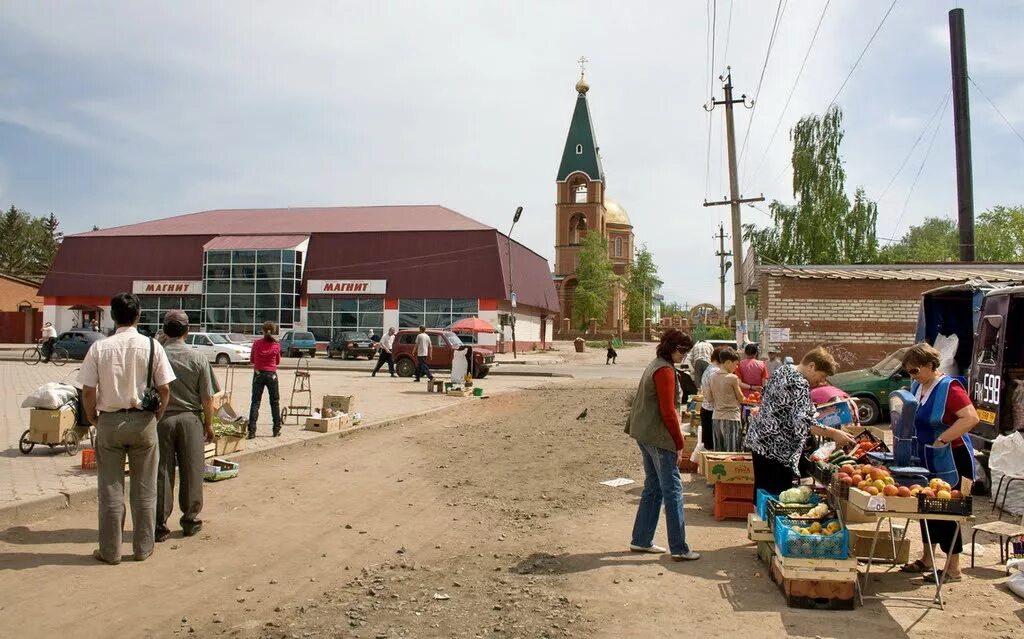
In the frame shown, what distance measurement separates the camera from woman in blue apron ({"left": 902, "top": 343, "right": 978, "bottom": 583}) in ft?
18.9

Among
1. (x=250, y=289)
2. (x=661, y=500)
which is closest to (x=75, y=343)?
(x=250, y=289)

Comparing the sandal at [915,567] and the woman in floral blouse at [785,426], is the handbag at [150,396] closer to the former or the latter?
the woman in floral blouse at [785,426]

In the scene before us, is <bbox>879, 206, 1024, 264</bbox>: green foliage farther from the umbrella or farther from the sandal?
the sandal

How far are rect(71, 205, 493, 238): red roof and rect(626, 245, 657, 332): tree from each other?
1459 inches

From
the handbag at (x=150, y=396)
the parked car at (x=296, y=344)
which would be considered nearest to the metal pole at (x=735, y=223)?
the handbag at (x=150, y=396)

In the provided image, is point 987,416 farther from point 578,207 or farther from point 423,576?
point 578,207

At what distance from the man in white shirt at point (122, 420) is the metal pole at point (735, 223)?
17298 millimetres

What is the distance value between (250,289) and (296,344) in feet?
29.3

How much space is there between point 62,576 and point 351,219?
154ft

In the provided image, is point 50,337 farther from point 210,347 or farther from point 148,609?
point 148,609

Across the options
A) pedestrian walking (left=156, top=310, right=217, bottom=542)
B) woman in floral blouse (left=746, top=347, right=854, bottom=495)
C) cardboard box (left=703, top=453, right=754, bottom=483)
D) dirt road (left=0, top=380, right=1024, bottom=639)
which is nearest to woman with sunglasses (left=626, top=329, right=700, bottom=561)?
dirt road (left=0, top=380, right=1024, bottom=639)

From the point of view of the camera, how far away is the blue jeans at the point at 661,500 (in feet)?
20.3

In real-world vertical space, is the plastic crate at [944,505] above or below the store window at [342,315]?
below

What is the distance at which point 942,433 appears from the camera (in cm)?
584
